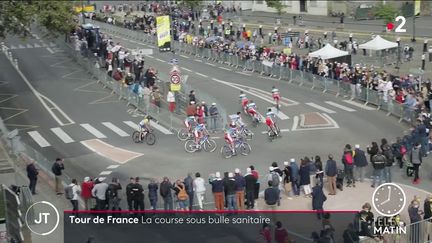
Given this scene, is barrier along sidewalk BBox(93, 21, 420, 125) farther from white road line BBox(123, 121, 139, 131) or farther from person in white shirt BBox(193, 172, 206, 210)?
person in white shirt BBox(193, 172, 206, 210)

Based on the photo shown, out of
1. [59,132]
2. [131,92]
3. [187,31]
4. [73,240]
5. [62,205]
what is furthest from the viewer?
[187,31]

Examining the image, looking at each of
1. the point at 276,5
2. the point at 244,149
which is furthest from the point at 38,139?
the point at 276,5

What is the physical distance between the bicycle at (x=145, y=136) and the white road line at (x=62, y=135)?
3091 mm

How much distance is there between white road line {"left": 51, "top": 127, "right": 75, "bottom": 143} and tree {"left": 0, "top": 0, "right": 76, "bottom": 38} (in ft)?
36.1

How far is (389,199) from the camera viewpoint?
22250 millimetres

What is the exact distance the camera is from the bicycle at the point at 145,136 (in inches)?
1294

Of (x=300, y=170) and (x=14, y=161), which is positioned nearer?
(x=300, y=170)

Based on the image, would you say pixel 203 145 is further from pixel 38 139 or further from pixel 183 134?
pixel 38 139

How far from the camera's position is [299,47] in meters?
59.8

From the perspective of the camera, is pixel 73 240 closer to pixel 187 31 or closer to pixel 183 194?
pixel 183 194

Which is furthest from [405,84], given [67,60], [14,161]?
[67,60]

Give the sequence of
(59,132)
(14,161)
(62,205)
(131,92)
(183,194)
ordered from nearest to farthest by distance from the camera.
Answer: (183,194) < (62,205) < (14,161) < (59,132) < (131,92)

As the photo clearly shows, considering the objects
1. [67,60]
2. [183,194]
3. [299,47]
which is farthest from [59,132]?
[299,47]

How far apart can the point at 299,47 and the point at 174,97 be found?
82.1ft
